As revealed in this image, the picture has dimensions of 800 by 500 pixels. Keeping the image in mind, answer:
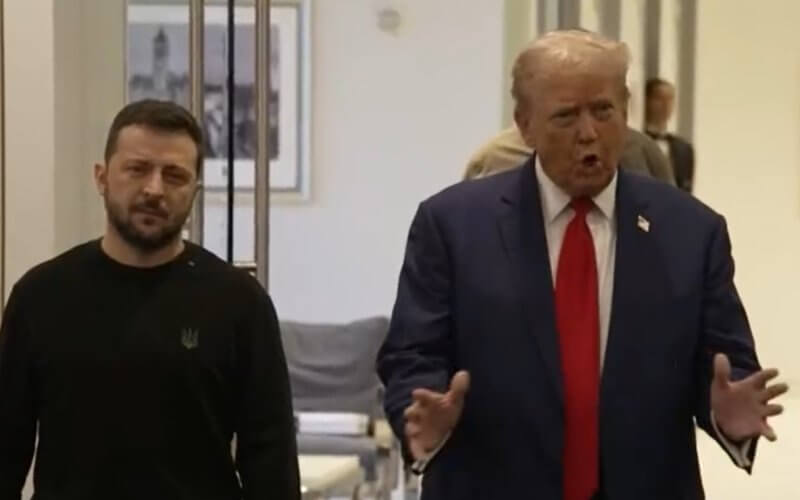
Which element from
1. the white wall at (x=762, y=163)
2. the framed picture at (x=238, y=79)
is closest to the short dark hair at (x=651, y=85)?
the framed picture at (x=238, y=79)

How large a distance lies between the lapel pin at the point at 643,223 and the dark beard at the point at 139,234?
730mm

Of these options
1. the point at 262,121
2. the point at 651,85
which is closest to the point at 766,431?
the point at 262,121

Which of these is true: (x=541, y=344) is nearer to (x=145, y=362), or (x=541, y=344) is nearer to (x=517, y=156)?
(x=145, y=362)

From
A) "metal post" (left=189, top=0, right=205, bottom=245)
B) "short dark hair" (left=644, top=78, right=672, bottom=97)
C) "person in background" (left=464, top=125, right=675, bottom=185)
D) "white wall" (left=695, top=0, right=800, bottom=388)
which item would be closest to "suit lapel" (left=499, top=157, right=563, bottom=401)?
"person in background" (left=464, top=125, right=675, bottom=185)

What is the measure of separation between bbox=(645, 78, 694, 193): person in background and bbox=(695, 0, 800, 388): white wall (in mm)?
2302

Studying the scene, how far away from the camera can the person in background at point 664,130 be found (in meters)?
7.17

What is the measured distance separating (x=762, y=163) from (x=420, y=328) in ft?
25.9

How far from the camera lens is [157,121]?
2.41 m

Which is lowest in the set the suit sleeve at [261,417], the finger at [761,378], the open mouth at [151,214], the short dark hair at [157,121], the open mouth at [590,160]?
the suit sleeve at [261,417]

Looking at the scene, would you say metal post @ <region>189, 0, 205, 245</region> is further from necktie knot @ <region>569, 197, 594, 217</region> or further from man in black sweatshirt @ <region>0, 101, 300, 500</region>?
necktie knot @ <region>569, 197, 594, 217</region>

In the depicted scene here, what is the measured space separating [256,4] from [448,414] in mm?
1769

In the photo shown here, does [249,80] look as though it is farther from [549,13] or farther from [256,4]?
[549,13]

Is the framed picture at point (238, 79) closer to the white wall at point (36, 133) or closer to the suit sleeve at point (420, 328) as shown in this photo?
the white wall at point (36, 133)

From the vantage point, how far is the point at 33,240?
3.39 meters
